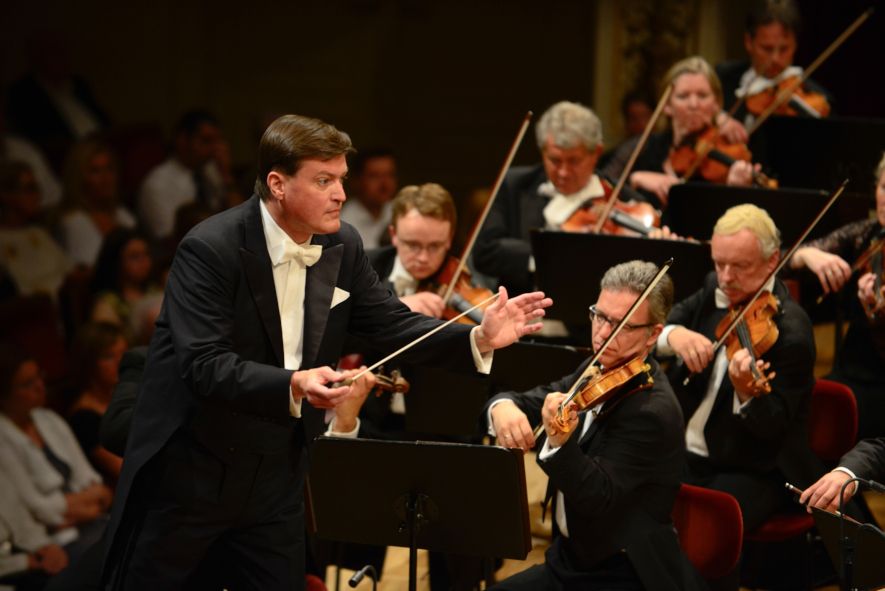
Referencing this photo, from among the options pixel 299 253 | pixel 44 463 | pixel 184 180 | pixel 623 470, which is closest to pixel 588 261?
pixel 623 470

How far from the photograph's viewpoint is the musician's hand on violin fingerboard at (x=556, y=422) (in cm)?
278

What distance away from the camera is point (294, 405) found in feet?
8.15

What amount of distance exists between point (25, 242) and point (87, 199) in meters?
0.40

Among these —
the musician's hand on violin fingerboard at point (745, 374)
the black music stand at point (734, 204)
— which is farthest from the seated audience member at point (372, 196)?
the musician's hand on violin fingerboard at point (745, 374)

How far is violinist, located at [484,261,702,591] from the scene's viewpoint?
2926mm

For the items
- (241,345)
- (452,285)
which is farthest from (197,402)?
(452,285)

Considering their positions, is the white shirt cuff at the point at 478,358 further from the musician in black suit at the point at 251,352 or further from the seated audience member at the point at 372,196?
the seated audience member at the point at 372,196

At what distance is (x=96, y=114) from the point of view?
6.84 metres

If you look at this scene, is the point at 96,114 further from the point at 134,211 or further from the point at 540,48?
the point at 540,48

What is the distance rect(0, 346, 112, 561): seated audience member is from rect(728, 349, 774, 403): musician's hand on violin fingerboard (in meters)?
2.32

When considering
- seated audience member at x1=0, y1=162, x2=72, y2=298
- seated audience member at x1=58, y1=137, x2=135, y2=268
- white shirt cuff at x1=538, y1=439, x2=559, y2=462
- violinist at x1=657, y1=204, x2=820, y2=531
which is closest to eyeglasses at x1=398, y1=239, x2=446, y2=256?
violinist at x1=657, y1=204, x2=820, y2=531

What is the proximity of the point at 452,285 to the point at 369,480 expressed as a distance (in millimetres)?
1048

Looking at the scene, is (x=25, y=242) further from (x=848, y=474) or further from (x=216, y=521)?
(x=848, y=474)

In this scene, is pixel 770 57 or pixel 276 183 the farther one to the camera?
pixel 770 57
